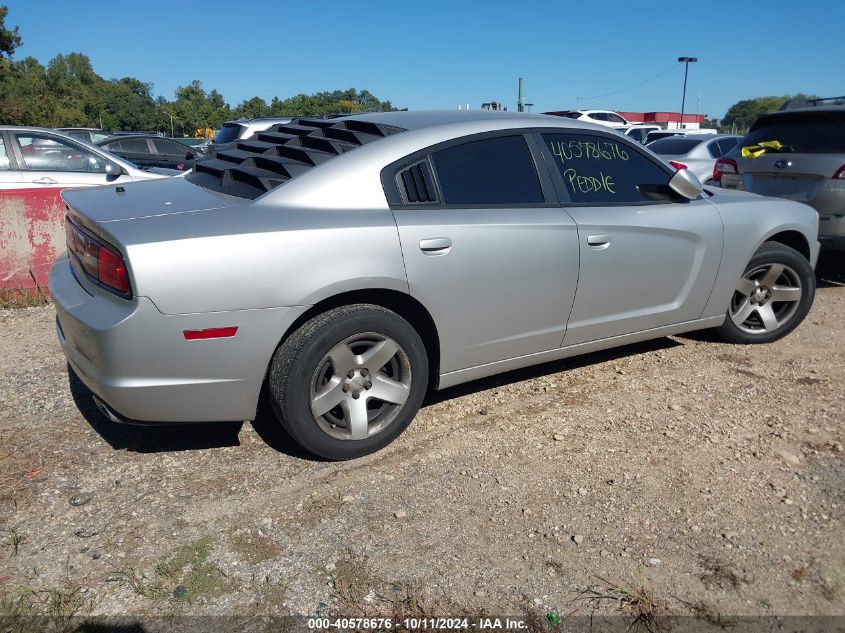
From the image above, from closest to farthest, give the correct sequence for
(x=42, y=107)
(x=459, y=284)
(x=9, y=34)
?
(x=459, y=284) → (x=9, y=34) → (x=42, y=107)

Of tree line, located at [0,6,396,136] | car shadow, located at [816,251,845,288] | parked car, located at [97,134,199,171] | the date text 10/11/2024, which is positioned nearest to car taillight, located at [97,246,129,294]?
the date text 10/11/2024

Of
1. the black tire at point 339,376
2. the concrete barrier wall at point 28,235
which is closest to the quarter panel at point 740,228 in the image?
the black tire at point 339,376

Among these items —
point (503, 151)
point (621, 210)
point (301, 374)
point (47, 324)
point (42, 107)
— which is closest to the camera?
point (301, 374)

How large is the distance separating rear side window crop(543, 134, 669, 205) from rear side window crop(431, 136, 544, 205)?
0.23 m

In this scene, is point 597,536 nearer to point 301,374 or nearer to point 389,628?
point 389,628

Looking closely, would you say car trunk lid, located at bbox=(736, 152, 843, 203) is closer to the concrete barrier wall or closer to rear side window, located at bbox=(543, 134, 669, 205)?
rear side window, located at bbox=(543, 134, 669, 205)

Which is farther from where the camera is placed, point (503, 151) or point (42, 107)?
point (42, 107)

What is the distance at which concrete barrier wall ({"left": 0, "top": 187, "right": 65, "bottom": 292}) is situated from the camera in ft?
18.6

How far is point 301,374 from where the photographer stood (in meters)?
2.92

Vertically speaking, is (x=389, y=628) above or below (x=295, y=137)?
below

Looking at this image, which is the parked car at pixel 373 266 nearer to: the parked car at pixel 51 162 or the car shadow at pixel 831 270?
the car shadow at pixel 831 270

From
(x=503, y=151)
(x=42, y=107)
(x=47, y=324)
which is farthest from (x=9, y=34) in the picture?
(x=503, y=151)

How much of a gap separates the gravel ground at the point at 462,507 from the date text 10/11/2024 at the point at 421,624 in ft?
0.16

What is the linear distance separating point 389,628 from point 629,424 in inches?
76.2
